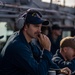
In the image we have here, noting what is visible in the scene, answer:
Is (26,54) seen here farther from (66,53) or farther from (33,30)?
(66,53)

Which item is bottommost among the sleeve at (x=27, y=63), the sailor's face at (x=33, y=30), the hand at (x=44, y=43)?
the sleeve at (x=27, y=63)

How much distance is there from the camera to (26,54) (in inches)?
130

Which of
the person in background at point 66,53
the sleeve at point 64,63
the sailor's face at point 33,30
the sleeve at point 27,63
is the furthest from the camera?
the person in background at point 66,53

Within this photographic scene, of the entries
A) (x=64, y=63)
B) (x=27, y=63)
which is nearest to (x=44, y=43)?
(x=27, y=63)

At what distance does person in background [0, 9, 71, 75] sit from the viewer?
10.7 ft

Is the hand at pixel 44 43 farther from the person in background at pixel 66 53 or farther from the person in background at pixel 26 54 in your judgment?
the person in background at pixel 66 53

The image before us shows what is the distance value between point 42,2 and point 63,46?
6.31m

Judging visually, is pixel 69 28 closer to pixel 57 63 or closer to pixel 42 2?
pixel 42 2

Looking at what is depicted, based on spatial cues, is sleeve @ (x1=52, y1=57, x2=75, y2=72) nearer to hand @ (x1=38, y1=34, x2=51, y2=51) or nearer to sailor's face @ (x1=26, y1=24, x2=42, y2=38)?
hand @ (x1=38, y1=34, x2=51, y2=51)

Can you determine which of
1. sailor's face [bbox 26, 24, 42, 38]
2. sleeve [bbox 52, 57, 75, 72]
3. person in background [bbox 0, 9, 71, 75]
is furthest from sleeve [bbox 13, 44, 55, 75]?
sleeve [bbox 52, 57, 75, 72]

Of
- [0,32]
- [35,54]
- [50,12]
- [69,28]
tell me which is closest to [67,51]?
[35,54]

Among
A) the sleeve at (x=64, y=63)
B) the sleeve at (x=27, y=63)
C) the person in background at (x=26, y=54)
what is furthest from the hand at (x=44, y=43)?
the sleeve at (x=64, y=63)

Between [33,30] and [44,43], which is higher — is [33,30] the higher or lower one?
the higher one

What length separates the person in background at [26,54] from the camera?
Answer: 327 centimetres
